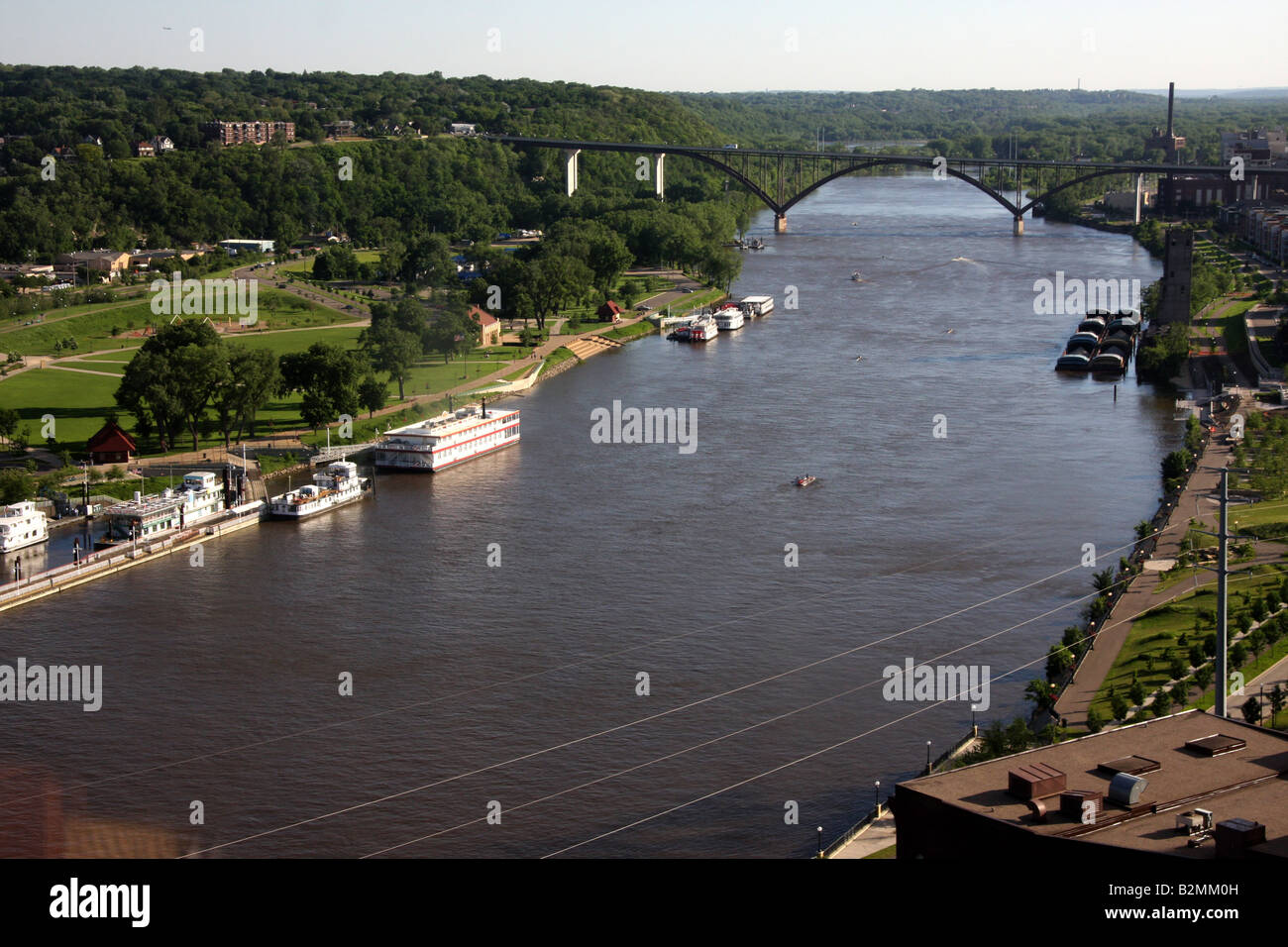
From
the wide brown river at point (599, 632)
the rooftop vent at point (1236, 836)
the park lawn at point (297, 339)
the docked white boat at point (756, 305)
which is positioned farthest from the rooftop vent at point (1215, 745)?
the docked white boat at point (756, 305)

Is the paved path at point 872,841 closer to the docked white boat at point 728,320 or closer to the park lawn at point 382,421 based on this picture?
the park lawn at point 382,421

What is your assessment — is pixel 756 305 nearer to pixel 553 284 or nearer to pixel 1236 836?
pixel 553 284

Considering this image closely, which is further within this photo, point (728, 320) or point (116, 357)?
point (728, 320)

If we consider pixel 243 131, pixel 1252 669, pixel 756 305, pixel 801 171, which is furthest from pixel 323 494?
pixel 243 131

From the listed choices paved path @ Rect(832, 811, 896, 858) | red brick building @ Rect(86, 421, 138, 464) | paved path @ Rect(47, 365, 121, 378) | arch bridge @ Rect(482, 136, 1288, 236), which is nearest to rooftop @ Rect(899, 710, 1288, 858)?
paved path @ Rect(832, 811, 896, 858)

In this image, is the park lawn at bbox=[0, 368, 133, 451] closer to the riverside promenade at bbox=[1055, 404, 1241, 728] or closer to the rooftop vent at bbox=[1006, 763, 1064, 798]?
the riverside promenade at bbox=[1055, 404, 1241, 728]
